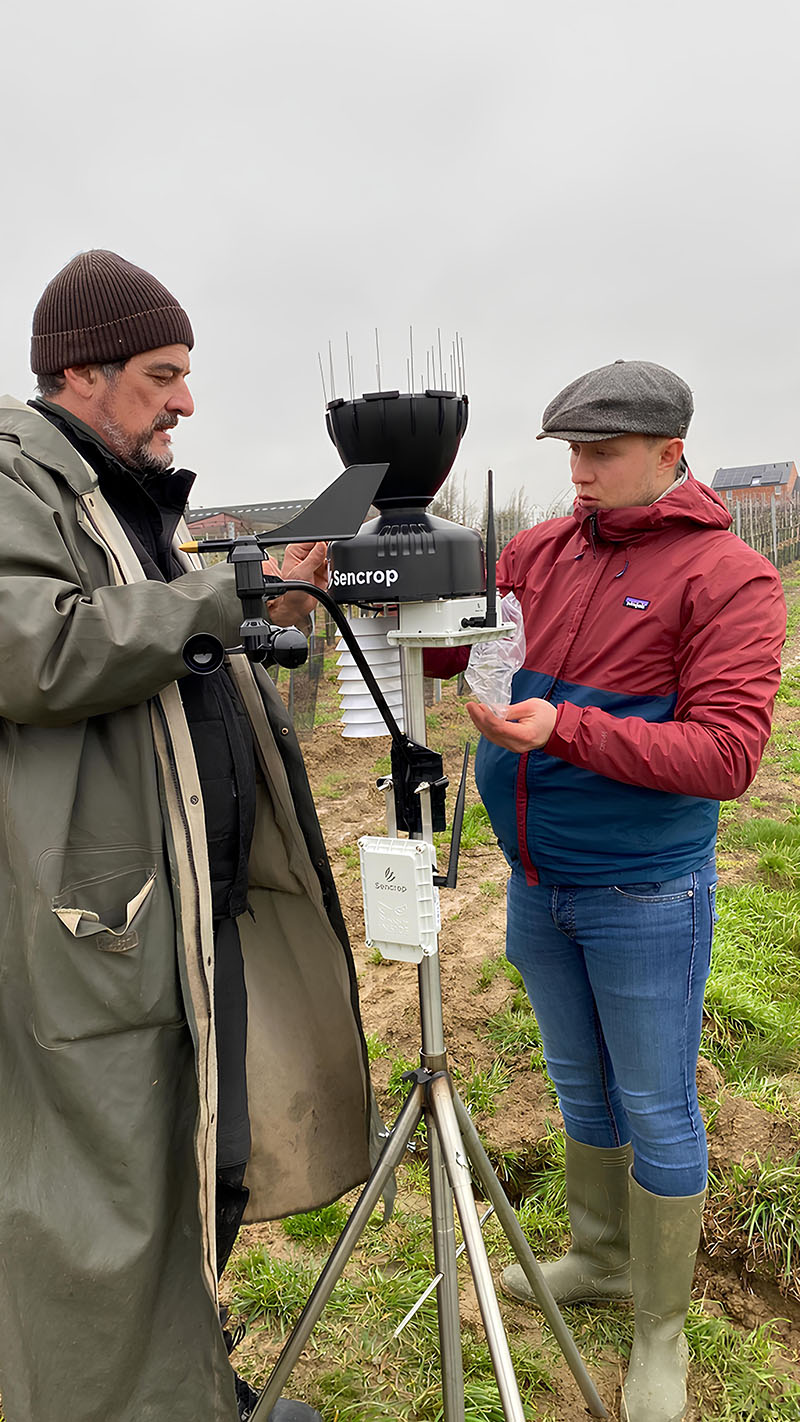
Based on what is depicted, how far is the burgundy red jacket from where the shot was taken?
5.59ft

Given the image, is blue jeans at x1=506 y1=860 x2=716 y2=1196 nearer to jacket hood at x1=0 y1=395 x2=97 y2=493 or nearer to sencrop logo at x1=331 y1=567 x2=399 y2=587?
sencrop logo at x1=331 y1=567 x2=399 y2=587

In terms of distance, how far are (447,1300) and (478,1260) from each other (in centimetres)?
11

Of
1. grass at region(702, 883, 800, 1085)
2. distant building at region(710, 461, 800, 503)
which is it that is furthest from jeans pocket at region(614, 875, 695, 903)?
distant building at region(710, 461, 800, 503)

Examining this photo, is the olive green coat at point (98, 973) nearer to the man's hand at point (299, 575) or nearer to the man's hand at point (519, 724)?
the man's hand at point (299, 575)

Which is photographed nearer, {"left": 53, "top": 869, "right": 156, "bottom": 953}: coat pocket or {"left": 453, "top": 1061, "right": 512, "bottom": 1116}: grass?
{"left": 53, "top": 869, "right": 156, "bottom": 953}: coat pocket

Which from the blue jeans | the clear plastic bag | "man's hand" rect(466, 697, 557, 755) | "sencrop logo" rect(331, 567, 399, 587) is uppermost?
"sencrop logo" rect(331, 567, 399, 587)

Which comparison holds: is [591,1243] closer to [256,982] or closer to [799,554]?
[256,982]

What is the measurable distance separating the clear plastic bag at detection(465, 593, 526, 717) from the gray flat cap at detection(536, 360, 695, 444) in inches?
15.1

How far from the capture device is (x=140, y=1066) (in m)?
1.58

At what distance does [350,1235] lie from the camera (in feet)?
5.51

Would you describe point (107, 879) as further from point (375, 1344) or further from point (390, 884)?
point (375, 1344)

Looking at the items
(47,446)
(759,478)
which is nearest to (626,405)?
(47,446)

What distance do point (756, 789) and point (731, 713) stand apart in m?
5.11

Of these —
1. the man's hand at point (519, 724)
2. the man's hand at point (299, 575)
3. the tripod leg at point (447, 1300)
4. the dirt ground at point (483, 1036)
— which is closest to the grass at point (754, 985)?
the dirt ground at point (483, 1036)
